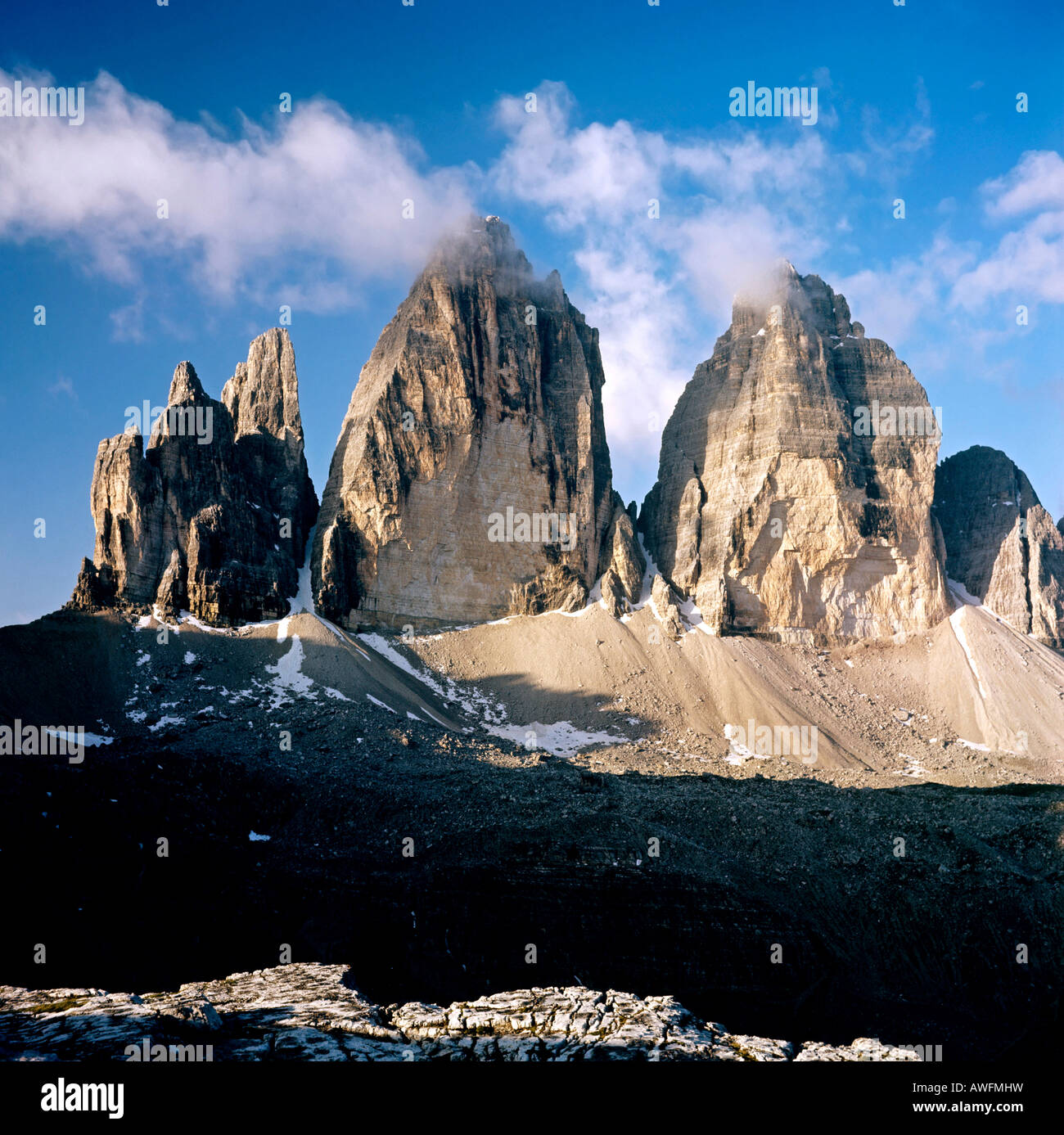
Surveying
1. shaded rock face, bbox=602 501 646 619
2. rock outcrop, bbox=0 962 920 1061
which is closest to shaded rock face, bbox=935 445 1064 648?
shaded rock face, bbox=602 501 646 619

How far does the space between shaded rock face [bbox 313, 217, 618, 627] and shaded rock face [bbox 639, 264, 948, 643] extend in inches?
479

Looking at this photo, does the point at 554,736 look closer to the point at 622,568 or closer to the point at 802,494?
the point at 622,568

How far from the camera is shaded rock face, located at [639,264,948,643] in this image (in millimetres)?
96312

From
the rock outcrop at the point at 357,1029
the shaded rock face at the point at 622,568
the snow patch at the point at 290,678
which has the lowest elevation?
the rock outcrop at the point at 357,1029

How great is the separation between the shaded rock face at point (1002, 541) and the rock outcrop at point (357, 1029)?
103 meters

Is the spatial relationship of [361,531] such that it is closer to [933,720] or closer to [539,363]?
[539,363]

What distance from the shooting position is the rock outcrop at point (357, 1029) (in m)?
11.1

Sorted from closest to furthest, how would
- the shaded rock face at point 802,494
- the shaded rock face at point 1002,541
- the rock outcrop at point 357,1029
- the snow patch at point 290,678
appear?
the rock outcrop at point 357,1029 < the snow patch at point 290,678 < the shaded rock face at point 802,494 < the shaded rock face at point 1002,541

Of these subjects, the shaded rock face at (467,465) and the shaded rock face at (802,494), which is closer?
the shaded rock face at (467,465)

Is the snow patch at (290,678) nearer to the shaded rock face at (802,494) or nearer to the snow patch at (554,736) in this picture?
the snow patch at (554,736)

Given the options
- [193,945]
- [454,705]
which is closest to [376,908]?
[193,945]

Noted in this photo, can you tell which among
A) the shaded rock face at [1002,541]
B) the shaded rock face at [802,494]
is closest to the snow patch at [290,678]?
the shaded rock face at [802,494]

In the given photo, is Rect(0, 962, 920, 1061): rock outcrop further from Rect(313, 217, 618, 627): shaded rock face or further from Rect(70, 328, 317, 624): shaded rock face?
Rect(313, 217, 618, 627): shaded rock face
